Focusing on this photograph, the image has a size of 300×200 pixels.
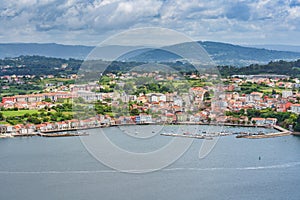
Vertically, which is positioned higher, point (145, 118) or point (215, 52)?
point (215, 52)

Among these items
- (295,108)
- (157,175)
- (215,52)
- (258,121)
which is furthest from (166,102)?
(215,52)

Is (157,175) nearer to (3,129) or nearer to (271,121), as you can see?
(3,129)

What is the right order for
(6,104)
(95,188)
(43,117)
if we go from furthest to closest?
(6,104)
(43,117)
(95,188)

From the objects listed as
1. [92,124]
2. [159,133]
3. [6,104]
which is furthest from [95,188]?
[6,104]

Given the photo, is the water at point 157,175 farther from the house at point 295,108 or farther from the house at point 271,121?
the house at point 295,108

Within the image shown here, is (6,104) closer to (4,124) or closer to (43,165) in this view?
(4,124)

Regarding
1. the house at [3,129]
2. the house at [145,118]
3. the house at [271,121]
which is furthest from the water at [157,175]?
the house at [271,121]
